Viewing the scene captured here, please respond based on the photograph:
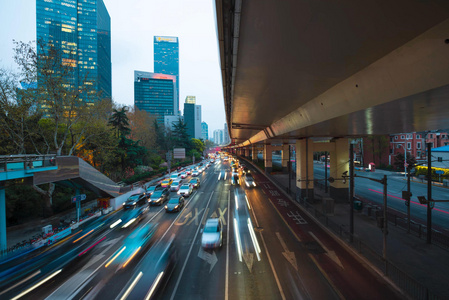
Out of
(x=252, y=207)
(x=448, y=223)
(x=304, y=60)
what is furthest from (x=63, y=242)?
(x=448, y=223)

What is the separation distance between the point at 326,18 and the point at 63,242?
19.3m

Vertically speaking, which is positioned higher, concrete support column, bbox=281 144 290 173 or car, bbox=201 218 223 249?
concrete support column, bbox=281 144 290 173

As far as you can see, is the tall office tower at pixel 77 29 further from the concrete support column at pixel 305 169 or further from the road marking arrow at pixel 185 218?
the concrete support column at pixel 305 169

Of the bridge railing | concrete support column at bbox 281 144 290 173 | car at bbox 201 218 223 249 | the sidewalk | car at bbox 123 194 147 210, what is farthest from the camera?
concrete support column at bbox 281 144 290 173

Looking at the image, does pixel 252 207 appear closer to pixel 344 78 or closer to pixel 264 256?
pixel 264 256

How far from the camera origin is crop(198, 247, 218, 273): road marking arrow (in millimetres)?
10641

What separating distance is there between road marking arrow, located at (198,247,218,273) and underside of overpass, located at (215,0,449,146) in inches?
Result: 381

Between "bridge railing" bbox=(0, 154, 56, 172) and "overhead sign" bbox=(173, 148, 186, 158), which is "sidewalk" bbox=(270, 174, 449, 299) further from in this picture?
"overhead sign" bbox=(173, 148, 186, 158)

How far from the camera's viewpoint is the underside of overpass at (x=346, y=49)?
4.51m

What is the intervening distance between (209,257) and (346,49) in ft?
38.4

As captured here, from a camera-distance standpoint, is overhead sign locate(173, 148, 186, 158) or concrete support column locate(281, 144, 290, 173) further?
overhead sign locate(173, 148, 186, 158)

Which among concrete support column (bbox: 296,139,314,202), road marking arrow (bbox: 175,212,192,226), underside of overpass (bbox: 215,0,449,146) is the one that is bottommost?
road marking arrow (bbox: 175,212,192,226)

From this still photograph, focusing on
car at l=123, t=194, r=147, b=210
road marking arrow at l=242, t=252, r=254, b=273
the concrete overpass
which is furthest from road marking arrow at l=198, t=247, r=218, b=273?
car at l=123, t=194, r=147, b=210

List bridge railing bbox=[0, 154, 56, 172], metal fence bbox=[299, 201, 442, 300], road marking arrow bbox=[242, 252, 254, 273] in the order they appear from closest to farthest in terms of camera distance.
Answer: metal fence bbox=[299, 201, 442, 300]
road marking arrow bbox=[242, 252, 254, 273]
bridge railing bbox=[0, 154, 56, 172]
